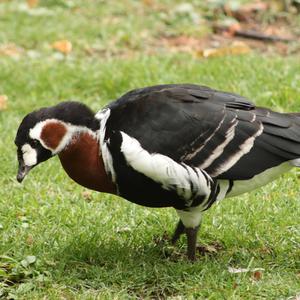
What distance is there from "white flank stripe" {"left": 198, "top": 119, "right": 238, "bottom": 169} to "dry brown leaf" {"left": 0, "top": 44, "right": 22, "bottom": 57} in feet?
16.7

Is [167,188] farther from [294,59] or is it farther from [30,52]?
[30,52]

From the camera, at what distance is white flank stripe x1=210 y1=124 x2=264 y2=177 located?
453 cm

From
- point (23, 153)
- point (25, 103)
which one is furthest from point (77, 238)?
point (25, 103)

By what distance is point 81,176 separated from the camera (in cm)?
461

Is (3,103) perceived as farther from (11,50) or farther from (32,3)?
(32,3)

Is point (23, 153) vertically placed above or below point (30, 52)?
above

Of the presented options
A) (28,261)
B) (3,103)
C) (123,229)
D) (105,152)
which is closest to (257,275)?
(123,229)

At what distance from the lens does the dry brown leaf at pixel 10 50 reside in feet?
30.2

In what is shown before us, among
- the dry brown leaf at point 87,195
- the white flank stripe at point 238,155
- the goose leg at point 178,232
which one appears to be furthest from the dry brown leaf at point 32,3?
the white flank stripe at point 238,155

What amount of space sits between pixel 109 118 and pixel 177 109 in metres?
0.40

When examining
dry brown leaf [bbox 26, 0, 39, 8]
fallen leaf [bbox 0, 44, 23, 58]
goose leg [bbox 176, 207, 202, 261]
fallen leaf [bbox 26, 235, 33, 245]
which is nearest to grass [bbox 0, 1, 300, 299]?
fallen leaf [bbox 26, 235, 33, 245]

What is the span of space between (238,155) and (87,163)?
87 cm

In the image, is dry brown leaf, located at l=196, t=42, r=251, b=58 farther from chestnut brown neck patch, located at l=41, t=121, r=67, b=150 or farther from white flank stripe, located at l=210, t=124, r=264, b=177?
chestnut brown neck patch, located at l=41, t=121, r=67, b=150

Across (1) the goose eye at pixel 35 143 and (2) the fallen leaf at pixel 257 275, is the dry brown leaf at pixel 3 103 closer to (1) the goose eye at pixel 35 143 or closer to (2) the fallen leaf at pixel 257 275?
(1) the goose eye at pixel 35 143
